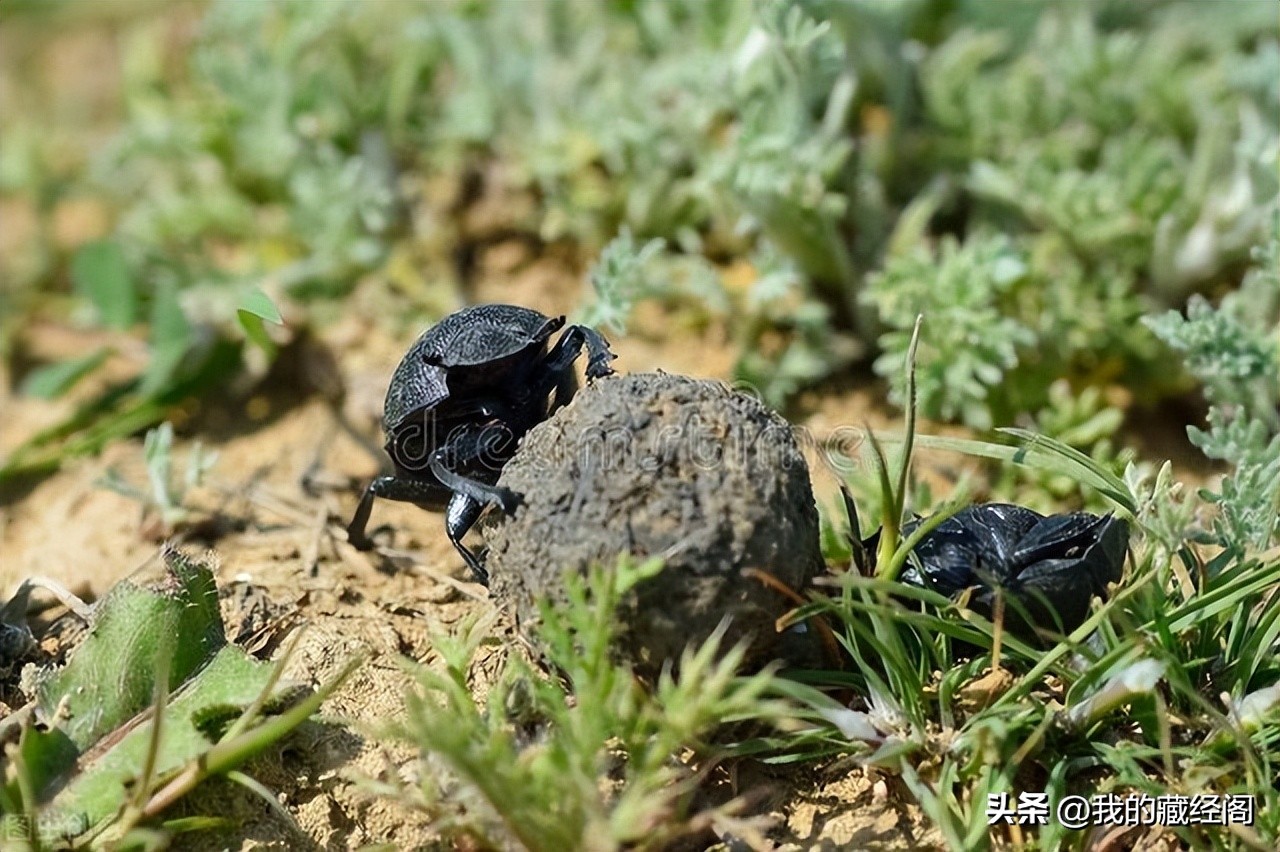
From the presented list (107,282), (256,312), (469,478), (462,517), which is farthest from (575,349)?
(107,282)

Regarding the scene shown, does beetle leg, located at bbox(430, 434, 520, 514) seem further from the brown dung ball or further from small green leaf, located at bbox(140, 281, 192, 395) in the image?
small green leaf, located at bbox(140, 281, 192, 395)

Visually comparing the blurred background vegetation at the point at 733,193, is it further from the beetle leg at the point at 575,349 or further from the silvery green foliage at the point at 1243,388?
the beetle leg at the point at 575,349

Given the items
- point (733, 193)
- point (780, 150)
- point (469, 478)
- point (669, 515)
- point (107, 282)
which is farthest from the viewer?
point (107, 282)

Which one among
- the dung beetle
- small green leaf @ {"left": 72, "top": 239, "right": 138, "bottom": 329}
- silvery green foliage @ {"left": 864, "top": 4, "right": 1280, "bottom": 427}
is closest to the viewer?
the dung beetle

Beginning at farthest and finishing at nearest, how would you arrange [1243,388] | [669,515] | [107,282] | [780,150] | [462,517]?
1. [107,282]
2. [780,150]
3. [1243,388]
4. [462,517]
5. [669,515]

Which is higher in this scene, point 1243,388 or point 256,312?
point 256,312

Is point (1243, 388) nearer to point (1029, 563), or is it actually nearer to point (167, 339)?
point (1029, 563)

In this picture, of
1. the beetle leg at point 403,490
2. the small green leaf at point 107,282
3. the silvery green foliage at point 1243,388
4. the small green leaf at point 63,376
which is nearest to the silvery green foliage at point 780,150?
the small green leaf at point 107,282

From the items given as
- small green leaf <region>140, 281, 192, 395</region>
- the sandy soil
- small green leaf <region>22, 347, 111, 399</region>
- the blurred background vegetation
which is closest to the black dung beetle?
the sandy soil
